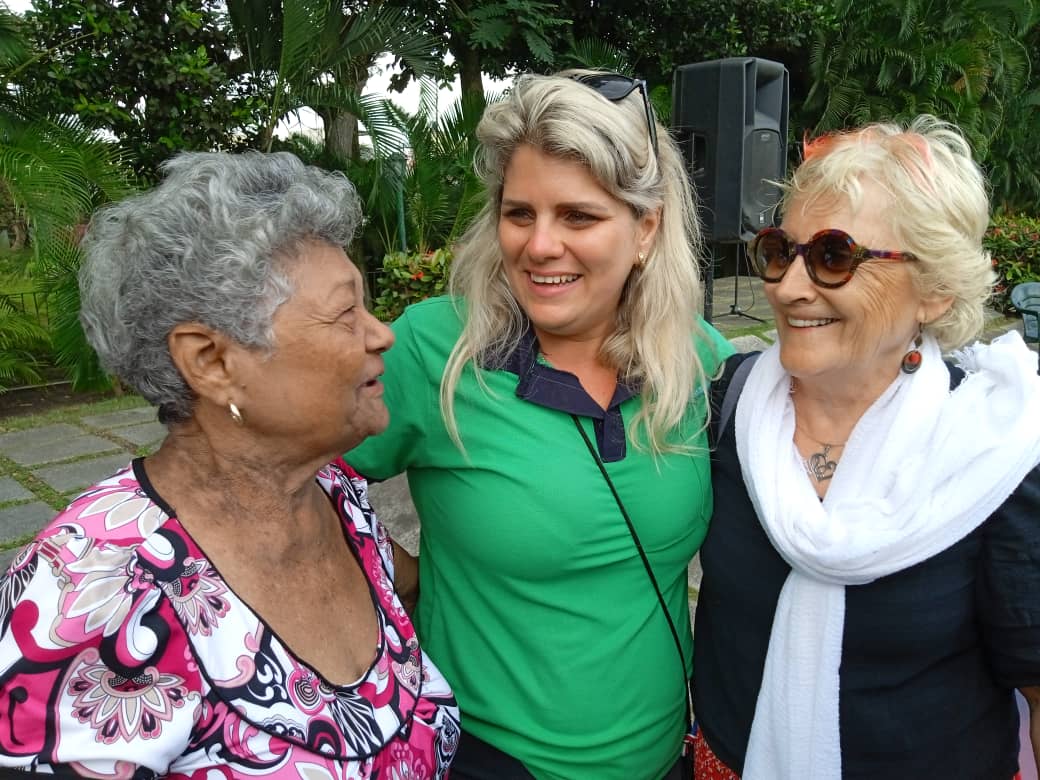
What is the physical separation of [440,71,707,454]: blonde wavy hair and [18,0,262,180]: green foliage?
18.9 feet

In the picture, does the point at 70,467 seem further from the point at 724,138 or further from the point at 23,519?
the point at 724,138

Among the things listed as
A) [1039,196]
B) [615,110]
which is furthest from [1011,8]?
[615,110]

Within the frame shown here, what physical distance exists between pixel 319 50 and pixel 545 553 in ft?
22.2

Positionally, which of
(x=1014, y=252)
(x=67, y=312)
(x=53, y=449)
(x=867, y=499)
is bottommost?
(x=1014, y=252)

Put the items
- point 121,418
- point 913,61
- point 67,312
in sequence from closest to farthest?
point 67,312
point 121,418
point 913,61

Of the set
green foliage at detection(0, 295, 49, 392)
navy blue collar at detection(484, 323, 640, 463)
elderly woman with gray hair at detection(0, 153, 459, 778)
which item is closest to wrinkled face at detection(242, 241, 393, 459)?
elderly woman with gray hair at detection(0, 153, 459, 778)

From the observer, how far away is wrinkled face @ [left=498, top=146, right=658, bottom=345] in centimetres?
159

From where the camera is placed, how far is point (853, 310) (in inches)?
58.4

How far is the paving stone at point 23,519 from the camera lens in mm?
3953

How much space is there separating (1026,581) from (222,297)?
141cm

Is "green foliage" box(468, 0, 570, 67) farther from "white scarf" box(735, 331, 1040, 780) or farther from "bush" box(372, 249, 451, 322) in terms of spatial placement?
"white scarf" box(735, 331, 1040, 780)

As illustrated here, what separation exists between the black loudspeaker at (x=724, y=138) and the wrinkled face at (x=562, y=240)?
15.5ft

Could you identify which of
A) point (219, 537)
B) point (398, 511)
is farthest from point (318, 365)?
point (398, 511)

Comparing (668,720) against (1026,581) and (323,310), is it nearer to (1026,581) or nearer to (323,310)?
(1026,581)
